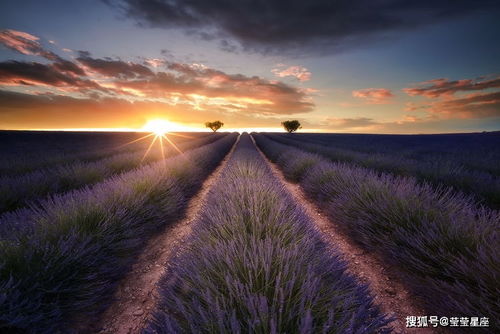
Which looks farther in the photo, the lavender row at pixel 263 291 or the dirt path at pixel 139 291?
the dirt path at pixel 139 291

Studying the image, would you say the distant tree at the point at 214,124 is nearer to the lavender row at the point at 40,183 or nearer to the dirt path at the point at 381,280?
the lavender row at the point at 40,183

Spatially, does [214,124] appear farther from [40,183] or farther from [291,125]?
[40,183]

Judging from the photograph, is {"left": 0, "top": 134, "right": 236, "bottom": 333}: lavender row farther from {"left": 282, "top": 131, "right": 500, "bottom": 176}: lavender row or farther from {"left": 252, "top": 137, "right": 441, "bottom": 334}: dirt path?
{"left": 282, "top": 131, "right": 500, "bottom": 176}: lavender row

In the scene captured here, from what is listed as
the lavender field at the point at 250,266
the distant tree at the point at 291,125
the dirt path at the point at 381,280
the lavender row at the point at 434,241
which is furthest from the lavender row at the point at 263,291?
the distant tree at the point at 291,125

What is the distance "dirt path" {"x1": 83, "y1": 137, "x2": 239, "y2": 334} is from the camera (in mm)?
1857

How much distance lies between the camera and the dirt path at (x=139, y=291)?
1857 millimetres

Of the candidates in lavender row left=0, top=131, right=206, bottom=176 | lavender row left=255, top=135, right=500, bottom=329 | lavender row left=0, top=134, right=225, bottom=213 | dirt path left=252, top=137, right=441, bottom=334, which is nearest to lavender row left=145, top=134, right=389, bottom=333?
dirt path left=252, top=137, right=441, bottom=334

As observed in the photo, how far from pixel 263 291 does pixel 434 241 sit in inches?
73.3

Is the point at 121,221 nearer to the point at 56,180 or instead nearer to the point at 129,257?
the point at 129,257

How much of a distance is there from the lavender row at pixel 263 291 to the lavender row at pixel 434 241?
675mm

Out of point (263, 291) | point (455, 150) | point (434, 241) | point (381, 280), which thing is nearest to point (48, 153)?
point (263, 291)

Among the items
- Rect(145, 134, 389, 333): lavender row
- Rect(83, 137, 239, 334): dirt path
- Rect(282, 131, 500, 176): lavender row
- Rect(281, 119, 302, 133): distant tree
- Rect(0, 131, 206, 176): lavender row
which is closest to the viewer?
Rect(145, 134, 389, 333): lavender row

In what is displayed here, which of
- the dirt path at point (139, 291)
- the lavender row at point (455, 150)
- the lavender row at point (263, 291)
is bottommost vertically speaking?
the dirt path at point (139, 291)

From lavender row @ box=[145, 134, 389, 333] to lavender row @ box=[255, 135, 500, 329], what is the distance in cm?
68
